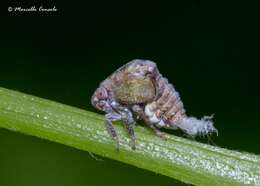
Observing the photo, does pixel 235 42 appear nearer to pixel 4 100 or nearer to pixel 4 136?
pixel 4 136

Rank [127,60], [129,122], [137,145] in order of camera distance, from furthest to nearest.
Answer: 1. [127,60]
2. [129,122]
3. [137,145]

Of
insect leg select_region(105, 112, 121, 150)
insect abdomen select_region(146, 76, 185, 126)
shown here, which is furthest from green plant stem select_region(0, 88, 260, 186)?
insect abdomen select_region(146, 76, 185, 126)

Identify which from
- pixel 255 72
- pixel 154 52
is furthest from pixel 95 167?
pixel 255 72

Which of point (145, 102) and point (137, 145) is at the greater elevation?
point (145, 102)

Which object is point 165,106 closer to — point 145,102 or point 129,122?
point 145,102

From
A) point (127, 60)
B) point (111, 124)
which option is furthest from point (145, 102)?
point (127, 60)

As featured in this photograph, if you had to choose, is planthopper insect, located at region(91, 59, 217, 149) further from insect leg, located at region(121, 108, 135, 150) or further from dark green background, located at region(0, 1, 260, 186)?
dark green background, located at region(0, 1, 260, 186)

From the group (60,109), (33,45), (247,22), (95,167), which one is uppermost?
(247,22)
